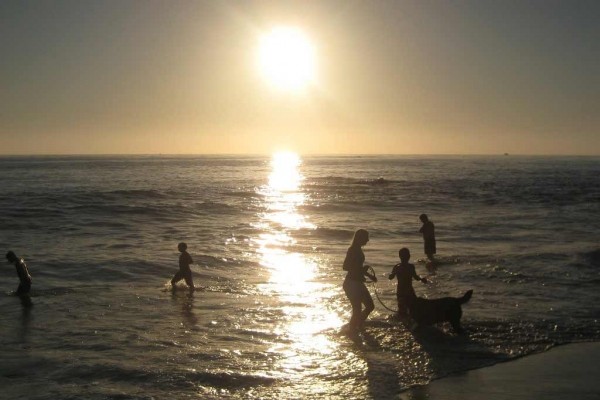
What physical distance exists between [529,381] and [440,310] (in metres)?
2.58

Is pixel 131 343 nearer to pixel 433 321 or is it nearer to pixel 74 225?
pixel 433 321

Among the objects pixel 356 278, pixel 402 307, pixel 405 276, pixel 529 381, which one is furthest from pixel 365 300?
pixel 529 381

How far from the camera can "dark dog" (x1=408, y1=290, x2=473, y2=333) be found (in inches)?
398

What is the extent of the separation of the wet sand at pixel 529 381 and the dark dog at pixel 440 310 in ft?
4.94

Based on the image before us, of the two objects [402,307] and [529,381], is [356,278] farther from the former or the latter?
[529,381]

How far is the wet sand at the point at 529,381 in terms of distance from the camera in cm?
726

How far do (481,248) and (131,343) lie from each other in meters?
14.1

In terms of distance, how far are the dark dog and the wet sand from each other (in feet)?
4.94

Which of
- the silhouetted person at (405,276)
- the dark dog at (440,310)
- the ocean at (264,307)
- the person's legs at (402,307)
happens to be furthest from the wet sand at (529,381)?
the person's legs at (402,307)

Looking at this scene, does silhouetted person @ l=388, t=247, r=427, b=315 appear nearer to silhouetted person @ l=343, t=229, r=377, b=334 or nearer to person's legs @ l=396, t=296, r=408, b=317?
person's legs @ l=396, t=296, r=408, b=317

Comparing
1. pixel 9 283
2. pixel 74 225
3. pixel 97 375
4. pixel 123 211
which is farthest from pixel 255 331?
pixel 123 211

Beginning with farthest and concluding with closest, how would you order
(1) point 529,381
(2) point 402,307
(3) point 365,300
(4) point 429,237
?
(4) point 429,237
(2) point 402,307
(3) point 365,300
(1) point 529,381

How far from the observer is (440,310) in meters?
10.2

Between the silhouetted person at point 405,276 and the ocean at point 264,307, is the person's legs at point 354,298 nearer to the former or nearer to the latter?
the ocean at point 264,307
